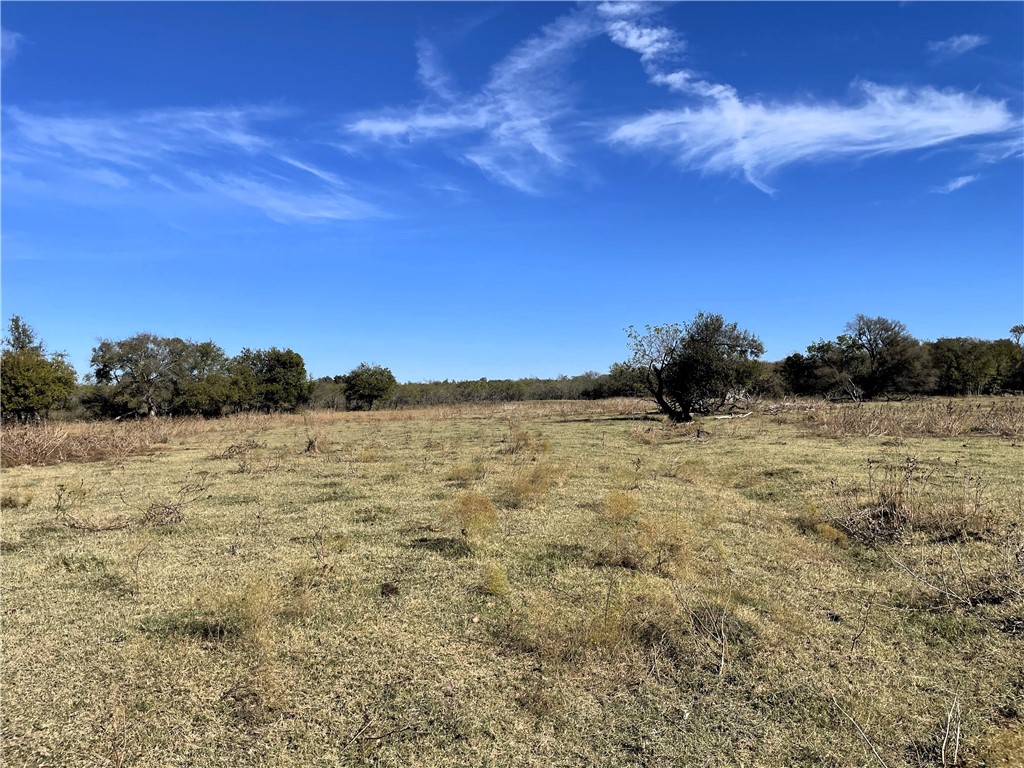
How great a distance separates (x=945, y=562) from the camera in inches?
205

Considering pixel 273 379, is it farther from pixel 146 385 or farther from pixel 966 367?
pixel 966 367

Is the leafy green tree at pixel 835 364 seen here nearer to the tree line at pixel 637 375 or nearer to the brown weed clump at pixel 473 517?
the tree line at pixel 637 375

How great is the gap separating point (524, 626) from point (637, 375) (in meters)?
23.0

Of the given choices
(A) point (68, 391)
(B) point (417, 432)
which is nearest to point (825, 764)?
(B) point (417, 432)

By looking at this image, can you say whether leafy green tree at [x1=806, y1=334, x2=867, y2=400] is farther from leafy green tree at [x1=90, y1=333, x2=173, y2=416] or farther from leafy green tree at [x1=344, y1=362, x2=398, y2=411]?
leafy green tree at [x1=90, y1=333, x2=173, y2=416]

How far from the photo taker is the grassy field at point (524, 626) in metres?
2.87

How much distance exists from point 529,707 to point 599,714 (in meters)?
0.40

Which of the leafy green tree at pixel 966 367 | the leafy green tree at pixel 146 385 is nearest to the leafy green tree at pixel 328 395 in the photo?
the leafy green tree at pixel 146 385

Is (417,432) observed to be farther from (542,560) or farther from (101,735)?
(101,735)

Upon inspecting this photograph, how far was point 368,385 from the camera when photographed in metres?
44.0

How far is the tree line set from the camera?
25.5 metres

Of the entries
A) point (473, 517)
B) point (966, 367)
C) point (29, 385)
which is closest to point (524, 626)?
point (473, 517)

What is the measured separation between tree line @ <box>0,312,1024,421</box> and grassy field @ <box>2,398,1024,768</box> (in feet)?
55.4

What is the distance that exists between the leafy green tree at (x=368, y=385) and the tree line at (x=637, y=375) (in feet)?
0.28
